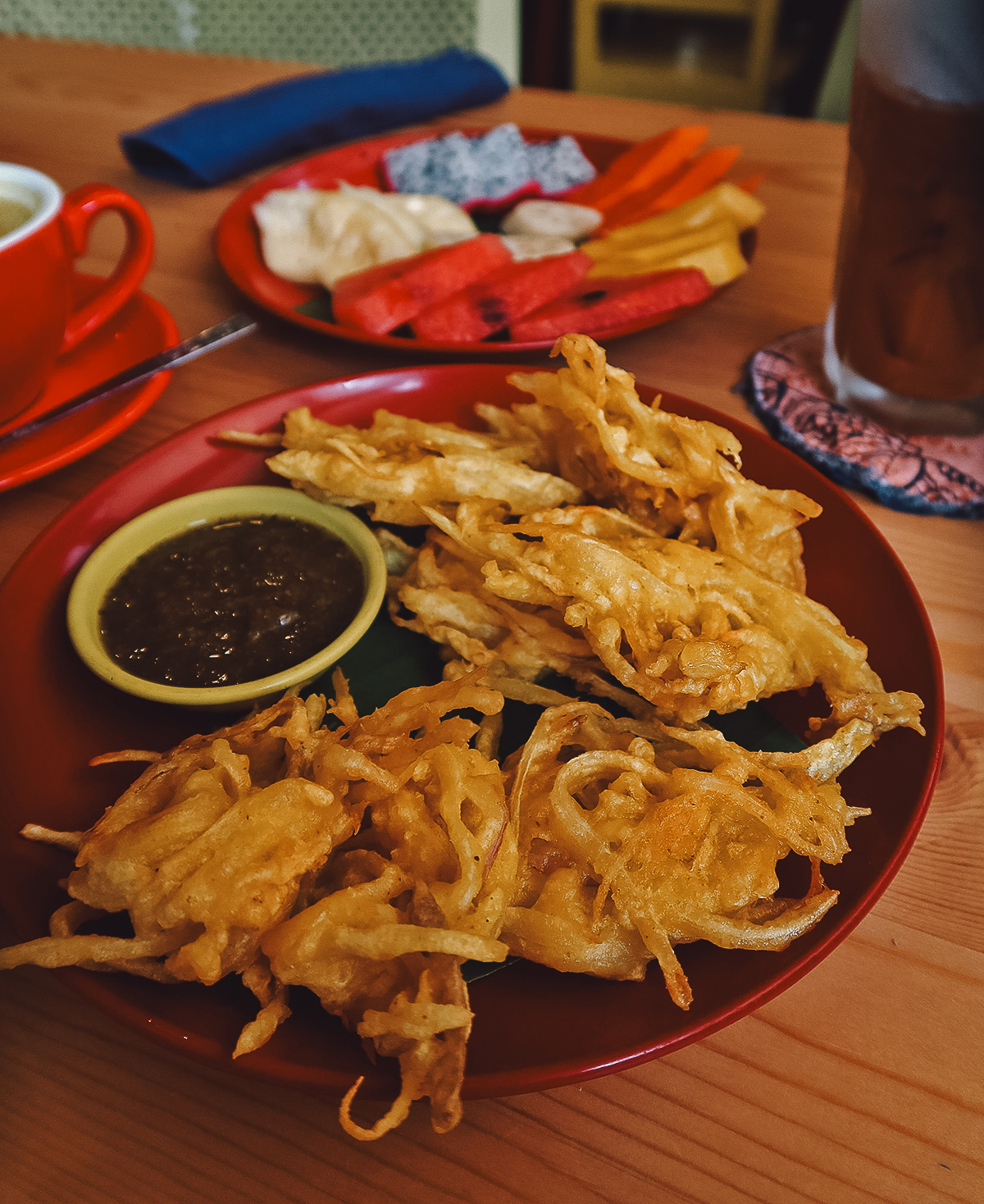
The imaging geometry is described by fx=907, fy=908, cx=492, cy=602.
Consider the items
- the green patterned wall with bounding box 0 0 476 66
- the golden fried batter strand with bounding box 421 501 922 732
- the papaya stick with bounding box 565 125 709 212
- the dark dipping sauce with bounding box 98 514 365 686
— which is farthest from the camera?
the green patterned wall with bounding box 0 0 476 66

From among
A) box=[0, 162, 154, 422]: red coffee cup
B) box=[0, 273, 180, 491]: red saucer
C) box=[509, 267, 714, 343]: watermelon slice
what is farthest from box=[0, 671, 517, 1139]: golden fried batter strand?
box=[509, 267, 714, 343]: watermelon slice

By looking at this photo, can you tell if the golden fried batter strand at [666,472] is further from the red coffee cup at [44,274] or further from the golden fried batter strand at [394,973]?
the red coffee cup at [44,274]

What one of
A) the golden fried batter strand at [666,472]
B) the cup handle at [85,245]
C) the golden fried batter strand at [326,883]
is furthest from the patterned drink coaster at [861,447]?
the cup handle at [85,245]

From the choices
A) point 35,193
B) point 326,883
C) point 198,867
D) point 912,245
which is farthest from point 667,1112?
point 35,193

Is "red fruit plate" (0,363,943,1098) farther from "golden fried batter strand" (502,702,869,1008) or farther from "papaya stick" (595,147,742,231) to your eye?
"papaya stick" (595,147,742,231)

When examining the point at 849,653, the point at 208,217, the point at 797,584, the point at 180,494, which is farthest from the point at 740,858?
the point at 208,217

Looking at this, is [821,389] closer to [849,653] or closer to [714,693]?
[849,653]
